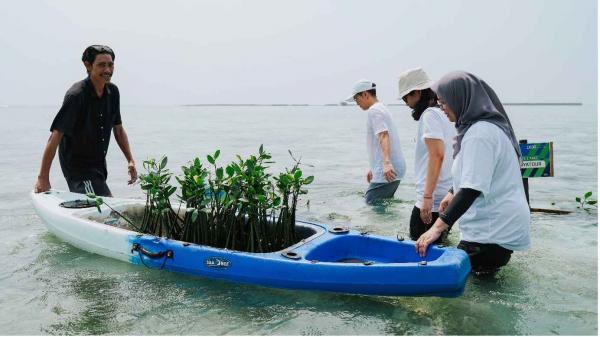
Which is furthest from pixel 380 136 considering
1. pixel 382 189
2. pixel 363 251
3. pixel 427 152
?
pixel 363 251

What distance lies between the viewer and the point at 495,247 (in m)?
3.93

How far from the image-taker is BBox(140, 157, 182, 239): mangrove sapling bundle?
16.7 ft

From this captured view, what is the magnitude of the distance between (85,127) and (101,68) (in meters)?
0.68

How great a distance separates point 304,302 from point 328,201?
5.49 metres

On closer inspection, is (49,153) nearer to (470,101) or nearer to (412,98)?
(412,98)

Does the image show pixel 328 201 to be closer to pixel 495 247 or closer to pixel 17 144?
pixel 495 247

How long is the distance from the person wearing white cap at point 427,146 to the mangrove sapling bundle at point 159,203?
2.25 metres

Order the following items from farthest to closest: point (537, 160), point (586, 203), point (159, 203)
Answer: point (586, 203) → point (537, 160) → point (159, 203)

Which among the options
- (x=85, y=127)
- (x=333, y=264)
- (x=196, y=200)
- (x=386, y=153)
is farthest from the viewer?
(x=386, y=153)

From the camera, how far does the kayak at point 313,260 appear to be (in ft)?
13.1

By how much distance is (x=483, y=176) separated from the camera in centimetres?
352

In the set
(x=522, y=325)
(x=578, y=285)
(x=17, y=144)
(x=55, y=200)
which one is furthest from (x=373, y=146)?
(x=17, y=144)

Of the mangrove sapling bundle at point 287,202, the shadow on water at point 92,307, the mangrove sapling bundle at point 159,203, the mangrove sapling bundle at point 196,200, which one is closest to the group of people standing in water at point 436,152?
the mangrove sapling bundle at point 287,202

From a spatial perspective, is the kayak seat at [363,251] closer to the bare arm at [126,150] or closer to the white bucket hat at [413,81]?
the white bucket hat at [413,81]
